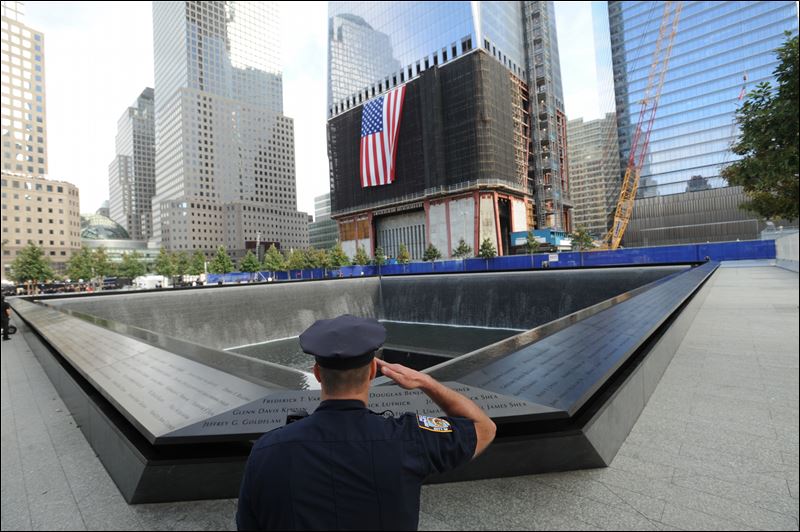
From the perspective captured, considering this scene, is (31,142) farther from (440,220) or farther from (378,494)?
(378,494)

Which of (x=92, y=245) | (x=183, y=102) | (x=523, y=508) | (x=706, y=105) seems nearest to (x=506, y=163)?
(x=706, y=105)

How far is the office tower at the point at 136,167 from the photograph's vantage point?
17612cm

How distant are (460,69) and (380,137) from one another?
63.0ft

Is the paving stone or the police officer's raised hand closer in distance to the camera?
the police officer's raised hand

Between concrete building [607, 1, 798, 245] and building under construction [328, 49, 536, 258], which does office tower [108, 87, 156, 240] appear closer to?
building under construction [328, 49, 536, 258]

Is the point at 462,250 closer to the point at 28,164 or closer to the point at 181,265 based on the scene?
the point at 181,265

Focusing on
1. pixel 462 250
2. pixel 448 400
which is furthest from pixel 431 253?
pixel 448 400

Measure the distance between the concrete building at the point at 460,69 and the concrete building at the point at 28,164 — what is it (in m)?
65.1

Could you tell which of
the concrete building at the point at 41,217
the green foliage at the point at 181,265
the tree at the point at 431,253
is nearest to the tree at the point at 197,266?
the green foliage at the point at 181,265

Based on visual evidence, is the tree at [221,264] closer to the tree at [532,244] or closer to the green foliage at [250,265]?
the green foliage at [250,265]

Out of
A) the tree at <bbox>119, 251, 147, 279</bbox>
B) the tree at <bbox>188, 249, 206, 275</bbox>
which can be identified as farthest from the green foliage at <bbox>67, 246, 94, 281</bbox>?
the tree at <bbox>188, 249, 206, 275</bbox>

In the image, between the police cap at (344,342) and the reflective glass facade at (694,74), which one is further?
the reflective glass facade at (694,74)

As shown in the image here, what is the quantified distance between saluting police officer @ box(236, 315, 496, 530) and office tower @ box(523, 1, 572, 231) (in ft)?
292

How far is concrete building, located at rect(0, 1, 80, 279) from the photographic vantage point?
88250 millimetres
